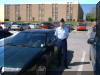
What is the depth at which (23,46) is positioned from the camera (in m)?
5.66

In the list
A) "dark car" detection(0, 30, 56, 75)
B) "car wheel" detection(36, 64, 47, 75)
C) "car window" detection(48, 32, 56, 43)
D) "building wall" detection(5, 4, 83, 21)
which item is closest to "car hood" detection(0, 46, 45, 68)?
"dark car" detection(0, 30, 56, 75)

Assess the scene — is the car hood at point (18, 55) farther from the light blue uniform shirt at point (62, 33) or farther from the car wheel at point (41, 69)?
the light blue uniform shirt at point (62, 33)

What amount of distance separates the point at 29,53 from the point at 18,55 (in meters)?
0.32

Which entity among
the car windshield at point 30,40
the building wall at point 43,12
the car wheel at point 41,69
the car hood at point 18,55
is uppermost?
the building wall at point 43,12

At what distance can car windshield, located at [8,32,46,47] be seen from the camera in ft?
19.0

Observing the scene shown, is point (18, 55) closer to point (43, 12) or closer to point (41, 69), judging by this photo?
point (41, 69)

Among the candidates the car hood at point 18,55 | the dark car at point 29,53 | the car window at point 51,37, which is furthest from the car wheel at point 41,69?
the car window at point 51,37

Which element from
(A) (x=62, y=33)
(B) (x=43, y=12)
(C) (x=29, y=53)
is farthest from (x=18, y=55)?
(B) (x=43, y=12)

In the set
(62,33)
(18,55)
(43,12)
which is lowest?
(18,55)

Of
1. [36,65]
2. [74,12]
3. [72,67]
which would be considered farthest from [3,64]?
[74,12]

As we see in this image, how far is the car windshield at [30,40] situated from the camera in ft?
19.0

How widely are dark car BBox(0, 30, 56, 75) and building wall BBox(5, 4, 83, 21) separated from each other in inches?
2569

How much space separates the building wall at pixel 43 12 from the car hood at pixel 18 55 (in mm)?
66140

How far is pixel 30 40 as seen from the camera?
6.01 metres
